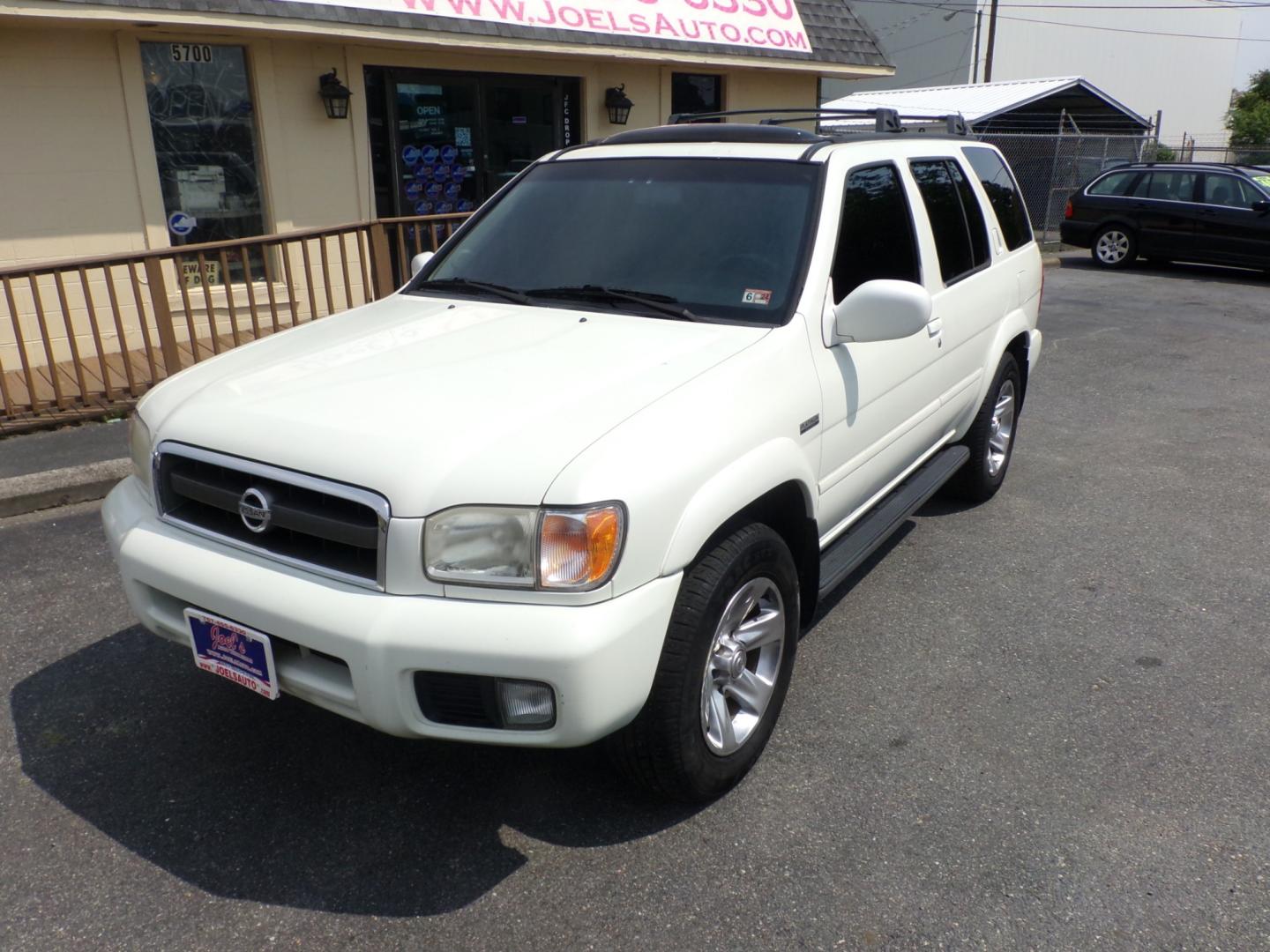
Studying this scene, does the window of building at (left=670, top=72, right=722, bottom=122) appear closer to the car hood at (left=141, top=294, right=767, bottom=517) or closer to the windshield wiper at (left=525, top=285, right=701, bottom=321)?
the windshield wiper at (left=525, top=285, right=701, bottom=321)

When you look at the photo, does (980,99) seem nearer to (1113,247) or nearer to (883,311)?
(1113,247)

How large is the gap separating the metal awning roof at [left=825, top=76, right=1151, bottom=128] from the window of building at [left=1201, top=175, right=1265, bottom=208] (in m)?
9.69

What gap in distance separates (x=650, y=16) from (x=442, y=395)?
31.3 ft

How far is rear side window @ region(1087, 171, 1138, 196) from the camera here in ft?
50.2

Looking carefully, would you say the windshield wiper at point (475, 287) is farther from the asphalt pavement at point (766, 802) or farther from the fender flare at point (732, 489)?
the asphalt pavement at point (766, 802)

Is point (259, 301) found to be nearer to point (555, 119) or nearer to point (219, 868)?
point (555, 119)

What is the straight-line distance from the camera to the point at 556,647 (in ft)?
7.61

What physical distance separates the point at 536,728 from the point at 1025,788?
61.7 inches

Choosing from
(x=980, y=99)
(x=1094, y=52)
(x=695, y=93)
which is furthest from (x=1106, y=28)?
(x=695, y=93)

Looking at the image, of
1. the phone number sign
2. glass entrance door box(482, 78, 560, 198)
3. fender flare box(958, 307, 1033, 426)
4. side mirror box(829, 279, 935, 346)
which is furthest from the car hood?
glass entrance door box(482, 78, 560, 198)

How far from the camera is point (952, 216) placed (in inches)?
180

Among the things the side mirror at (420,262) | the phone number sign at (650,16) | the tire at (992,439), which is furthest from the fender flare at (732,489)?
the phone number sign at (650,16)

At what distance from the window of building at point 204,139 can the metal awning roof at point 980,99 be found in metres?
17.5

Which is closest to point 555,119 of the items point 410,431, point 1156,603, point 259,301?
point 259,301
